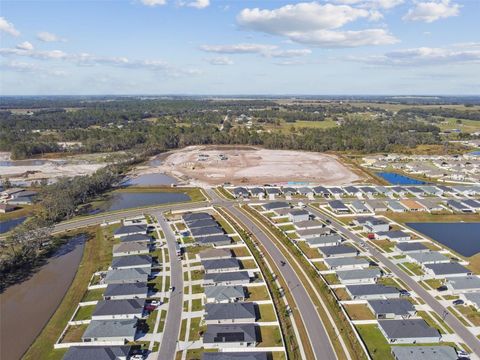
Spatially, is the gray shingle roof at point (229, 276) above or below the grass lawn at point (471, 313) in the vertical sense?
A: above

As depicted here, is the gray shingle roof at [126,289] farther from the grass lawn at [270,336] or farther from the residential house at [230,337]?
the grass lawn at [270,336]

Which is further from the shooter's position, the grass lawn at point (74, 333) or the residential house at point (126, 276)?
the residential house at point (126, 276)

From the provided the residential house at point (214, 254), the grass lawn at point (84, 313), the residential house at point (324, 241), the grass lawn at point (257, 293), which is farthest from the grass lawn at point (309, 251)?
the grass lawn at point (84, 313)

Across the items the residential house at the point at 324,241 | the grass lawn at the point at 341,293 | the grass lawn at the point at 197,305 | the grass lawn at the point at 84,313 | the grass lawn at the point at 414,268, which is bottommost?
the grass lawn at the point at 84,313

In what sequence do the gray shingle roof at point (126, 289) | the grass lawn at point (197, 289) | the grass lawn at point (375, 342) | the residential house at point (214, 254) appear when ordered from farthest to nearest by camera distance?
the residential house at point (214, 254) < the grass lawn at point (197, 289) < the gray shingle roof at point (126, 289) < the grass lawn at point (375, 342)

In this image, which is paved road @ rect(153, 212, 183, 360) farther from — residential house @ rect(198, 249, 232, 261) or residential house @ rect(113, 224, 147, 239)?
residential house @ rect(113, 224, 147, 239)

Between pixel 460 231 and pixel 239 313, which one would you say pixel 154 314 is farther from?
pixel 460 231

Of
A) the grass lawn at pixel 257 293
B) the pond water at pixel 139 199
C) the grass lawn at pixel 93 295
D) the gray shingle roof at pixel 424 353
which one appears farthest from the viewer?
the pond water at pixel 139 199
